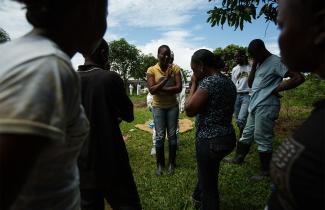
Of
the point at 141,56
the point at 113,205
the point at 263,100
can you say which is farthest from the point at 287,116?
the point at 141,56

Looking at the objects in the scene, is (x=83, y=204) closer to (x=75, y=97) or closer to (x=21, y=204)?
(x=21, y=204)

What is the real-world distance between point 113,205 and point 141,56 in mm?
49464

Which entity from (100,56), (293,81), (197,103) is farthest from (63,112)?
(293,81)

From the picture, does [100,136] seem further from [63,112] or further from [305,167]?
[305,167]

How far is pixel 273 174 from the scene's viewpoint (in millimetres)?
1244

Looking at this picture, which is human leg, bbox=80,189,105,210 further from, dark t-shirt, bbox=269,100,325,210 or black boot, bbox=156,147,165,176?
black boot, bbox=156,147,165,176

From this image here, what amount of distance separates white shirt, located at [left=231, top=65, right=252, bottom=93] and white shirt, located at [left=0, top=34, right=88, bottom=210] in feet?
20.9

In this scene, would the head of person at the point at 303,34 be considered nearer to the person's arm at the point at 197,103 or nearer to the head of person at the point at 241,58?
the person's arm at the point at 197,103

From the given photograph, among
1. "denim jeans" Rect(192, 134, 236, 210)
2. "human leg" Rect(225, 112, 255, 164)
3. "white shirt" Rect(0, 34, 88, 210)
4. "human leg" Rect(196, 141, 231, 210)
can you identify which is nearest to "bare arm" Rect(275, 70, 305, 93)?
"human leg" Rect(225, 112, 255, 164)

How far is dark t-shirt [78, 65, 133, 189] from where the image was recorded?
3.28 meters

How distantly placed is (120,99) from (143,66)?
158ft

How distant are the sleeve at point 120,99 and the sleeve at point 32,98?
89.2 inches

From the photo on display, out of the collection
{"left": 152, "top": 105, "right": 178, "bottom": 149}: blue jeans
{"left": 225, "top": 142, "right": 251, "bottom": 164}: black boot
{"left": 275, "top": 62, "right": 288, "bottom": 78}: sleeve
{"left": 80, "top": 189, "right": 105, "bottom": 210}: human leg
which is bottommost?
{"left": 225, "top": 142, "right": 251, "bottom": 164}: black boot

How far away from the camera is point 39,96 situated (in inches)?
39.6
